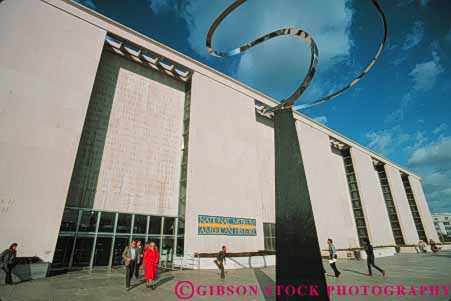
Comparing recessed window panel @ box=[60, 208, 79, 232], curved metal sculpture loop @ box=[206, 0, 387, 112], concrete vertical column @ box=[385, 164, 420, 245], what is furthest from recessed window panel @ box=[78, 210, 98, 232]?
concrete vertical column @ box=[385, 164, 420, 245]

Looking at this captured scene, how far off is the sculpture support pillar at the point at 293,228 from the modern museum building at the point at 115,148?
10.8m

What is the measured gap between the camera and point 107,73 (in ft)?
58.7

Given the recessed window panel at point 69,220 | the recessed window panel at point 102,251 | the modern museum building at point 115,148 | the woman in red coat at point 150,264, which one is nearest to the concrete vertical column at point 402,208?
the modern museum building at point 115,148

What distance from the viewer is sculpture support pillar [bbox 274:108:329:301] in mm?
5488

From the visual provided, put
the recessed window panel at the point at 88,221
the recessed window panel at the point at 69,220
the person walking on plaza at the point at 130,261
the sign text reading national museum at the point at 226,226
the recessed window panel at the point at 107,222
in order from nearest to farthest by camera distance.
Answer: the person walking on plaza at the point at 130,261 → the recessed window panel at the point at 69,220 → the recessed window panel at the point at 88,221 → the recessed window panel at the point at 107,222 → the sign text reading national museum at the point at 226,226

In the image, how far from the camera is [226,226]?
18.1 metres

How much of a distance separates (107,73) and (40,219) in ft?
37.2

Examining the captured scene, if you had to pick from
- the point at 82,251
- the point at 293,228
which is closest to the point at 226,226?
the point at 82,251

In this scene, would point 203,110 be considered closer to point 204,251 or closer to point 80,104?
point 80,104

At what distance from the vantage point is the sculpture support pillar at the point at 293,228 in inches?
216

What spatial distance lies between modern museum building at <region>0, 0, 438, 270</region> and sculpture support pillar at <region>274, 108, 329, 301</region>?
10.8 m

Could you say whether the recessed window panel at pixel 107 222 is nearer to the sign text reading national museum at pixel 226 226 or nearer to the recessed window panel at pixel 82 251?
the recessed window panel at pixel 82 251

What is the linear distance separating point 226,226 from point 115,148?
10.1 m

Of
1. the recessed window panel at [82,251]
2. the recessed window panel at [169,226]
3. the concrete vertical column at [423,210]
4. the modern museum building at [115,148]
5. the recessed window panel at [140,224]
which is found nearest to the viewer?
the modern museum building at [115,148]
